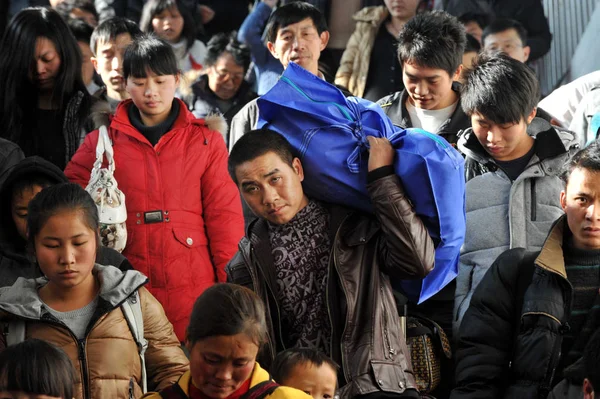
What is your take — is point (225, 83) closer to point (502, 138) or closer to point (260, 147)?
point (502, 138)

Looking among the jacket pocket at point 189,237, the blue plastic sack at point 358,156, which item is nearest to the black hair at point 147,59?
the jacket pocket at point 189,237

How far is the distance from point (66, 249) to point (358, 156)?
3.80 feet

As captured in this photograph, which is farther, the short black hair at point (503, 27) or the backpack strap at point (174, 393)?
the short black hair at point (503, 27)

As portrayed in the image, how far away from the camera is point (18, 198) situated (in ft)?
16.9

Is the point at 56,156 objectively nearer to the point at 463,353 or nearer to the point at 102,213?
the point at 102,213

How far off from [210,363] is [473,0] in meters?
5.58

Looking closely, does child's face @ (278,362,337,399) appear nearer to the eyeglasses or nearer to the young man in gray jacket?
the young man in gray jacket

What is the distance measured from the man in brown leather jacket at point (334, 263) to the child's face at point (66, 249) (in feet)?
1.98

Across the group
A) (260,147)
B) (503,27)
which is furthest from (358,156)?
(503,27)

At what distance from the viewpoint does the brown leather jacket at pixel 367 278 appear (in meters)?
4.29

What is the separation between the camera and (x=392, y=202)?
4266 millimetres

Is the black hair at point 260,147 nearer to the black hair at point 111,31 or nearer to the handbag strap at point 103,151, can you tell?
the handbag strap at point 103,151

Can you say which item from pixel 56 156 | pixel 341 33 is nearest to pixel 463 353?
pixel 56 156

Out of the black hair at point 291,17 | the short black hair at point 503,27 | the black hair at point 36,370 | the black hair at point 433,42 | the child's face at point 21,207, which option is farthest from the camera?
the short black hair at point 503,27
